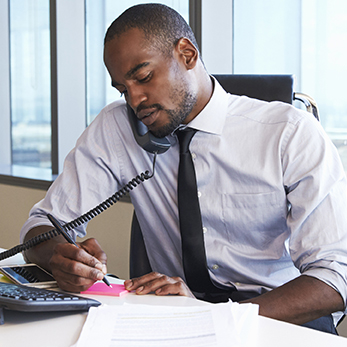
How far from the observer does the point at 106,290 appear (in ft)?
3.01

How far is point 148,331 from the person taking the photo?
0.70m

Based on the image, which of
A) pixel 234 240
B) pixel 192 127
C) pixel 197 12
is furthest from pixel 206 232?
pixel 197 12

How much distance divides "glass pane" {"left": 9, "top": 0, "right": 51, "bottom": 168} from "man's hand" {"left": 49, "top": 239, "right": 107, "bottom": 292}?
7.36 feet

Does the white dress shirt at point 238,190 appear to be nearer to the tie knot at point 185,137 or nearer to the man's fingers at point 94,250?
the tie knot at point 185,137

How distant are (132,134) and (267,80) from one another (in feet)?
1.43

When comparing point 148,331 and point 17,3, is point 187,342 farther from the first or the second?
point 17,3

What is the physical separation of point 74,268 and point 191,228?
0.39 metres

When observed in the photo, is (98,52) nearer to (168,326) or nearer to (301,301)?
(301,301)

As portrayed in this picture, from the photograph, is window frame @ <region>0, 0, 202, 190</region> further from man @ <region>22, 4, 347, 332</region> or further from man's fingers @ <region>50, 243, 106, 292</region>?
man's fingers @ <region>50, 243, 106, 292</region>

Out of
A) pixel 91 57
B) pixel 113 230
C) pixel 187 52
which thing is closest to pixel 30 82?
pixel 91 57

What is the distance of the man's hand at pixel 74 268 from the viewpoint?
905mm

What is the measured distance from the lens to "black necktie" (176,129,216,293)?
1202 mm

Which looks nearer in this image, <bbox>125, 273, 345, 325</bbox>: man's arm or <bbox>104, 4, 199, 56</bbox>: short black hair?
<bbox>125, 273, 345, 325</bbox>: man's arm

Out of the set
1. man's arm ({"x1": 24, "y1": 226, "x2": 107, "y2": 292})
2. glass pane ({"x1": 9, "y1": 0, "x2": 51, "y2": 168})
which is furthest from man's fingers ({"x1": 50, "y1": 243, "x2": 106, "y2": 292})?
glass pane ({"x1": 9, "y1": 0, "x2": 51, "y2": 168})
